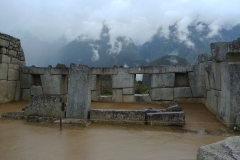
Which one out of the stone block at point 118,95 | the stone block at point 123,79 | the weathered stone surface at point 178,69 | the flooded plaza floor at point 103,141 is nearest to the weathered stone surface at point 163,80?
the weathered stone surface at point 178,69

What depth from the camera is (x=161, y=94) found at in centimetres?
1120

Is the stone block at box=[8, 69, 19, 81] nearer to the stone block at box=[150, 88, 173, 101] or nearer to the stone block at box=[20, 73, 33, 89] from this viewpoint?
the stone block at box=[20, 73, 33, 89]

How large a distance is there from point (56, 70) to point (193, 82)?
7542mm

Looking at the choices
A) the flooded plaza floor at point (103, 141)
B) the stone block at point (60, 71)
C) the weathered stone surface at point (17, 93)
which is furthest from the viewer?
the weathered stone surface at point (17, 93)

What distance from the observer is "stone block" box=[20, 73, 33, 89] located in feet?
41.3

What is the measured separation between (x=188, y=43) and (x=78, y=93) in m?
21.7

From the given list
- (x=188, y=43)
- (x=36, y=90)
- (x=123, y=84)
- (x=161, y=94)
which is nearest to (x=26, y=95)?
(x=36, y=90)

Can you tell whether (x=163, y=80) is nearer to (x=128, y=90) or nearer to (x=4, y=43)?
(x=128, y=90)

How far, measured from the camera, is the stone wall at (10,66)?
11.3 m

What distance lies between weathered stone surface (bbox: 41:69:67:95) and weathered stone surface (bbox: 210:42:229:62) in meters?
8.26

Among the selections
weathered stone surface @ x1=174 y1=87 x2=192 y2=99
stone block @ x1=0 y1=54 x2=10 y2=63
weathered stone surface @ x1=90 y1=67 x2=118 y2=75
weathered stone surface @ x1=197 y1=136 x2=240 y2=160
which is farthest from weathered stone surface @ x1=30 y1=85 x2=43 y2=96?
weathered stone surface @ x1=197 y1=136 x2=240 y2=160

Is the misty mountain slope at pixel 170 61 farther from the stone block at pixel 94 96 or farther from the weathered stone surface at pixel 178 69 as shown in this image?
the stone block at pixel 94 96

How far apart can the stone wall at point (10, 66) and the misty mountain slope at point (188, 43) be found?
57.3 ft

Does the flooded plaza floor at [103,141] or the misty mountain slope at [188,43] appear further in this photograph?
the misty mountain slope at [188,43]
